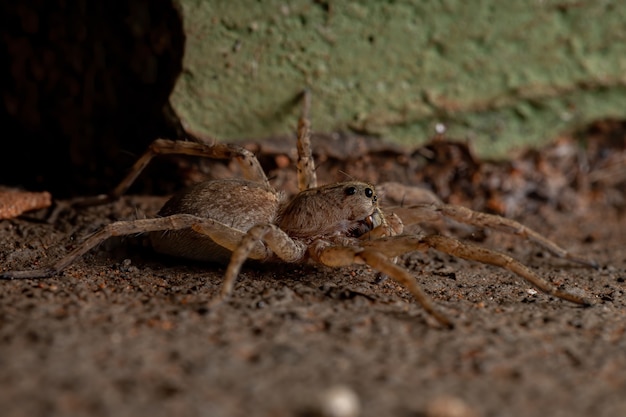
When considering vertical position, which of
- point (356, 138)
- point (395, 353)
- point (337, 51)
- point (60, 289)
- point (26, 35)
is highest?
point (337, 51)

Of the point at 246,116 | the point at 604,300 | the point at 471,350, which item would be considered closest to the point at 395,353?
→ the point at 471,350

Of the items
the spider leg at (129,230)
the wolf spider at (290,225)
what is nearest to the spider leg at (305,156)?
the wolf spider at (290,225)

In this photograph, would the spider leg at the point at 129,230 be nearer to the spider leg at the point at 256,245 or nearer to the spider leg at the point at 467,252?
the spider leg at the point at 256,245

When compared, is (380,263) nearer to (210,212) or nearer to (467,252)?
(467,252)

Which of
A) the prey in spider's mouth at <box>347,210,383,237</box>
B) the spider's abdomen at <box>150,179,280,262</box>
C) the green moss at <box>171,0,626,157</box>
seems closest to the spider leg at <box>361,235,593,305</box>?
the prey in spider's mouth at <box>347,210,383,237</box>

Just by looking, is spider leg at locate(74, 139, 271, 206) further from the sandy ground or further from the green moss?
the sandy ground

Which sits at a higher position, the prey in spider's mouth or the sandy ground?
the prey in spider's mouth

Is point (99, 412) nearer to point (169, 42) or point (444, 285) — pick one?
point (444, 285)
